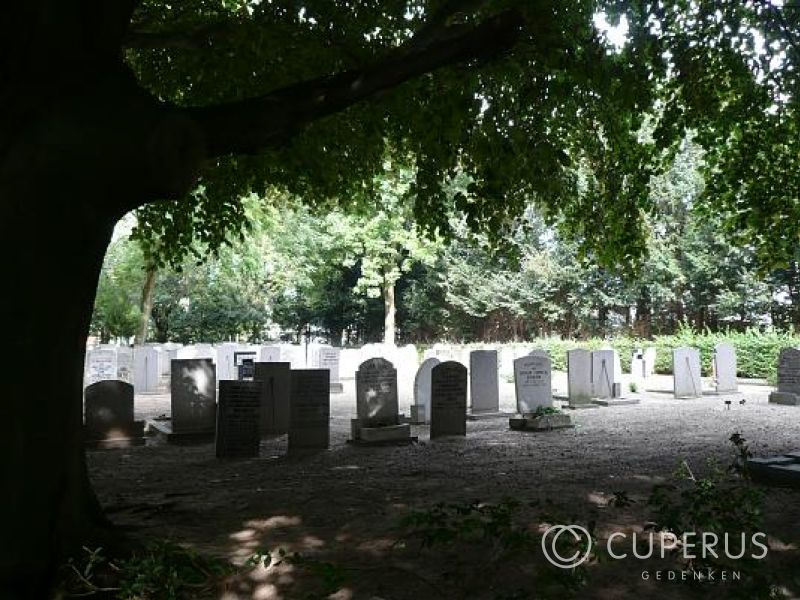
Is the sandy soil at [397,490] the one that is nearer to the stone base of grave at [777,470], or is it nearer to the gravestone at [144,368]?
the stone base of grave at [777,470]

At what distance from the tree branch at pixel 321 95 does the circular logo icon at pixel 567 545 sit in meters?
3.24

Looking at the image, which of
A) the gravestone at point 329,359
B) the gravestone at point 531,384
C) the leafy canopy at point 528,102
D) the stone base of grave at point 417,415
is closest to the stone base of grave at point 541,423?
the gravestone at point 531,384

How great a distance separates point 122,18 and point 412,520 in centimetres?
397

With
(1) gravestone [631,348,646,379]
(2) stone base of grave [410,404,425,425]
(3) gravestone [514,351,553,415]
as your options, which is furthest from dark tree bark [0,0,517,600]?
(1) gravestone [631,348,646,379]

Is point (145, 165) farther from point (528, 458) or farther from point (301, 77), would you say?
point (528, 458)

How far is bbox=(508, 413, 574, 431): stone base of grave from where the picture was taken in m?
11.8

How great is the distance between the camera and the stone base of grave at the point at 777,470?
609 cm

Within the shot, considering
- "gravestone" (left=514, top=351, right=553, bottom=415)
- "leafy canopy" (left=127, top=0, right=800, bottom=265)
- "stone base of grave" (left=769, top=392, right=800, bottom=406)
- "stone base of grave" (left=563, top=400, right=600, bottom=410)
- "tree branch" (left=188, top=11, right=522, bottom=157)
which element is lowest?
"stone base of grave" (left=563, top=400, right=600, bottom=410)

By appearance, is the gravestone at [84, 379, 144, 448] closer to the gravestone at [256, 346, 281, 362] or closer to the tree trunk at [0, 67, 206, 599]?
the tree trunk at [0, 67, 206, 599]

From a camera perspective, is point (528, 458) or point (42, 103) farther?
point (528, 458)

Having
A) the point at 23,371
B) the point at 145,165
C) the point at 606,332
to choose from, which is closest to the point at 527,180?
the point at 145,165

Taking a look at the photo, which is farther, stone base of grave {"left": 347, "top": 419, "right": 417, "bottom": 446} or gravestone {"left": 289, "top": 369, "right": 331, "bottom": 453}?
stone base of grave {"left": 347, "top": 419, "right": 417, "bottom": 446}

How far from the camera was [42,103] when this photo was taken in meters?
3.79

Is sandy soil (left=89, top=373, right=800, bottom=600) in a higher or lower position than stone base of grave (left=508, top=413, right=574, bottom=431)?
lower
